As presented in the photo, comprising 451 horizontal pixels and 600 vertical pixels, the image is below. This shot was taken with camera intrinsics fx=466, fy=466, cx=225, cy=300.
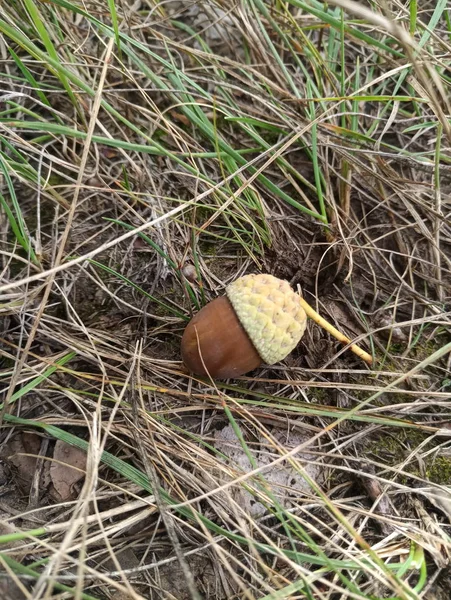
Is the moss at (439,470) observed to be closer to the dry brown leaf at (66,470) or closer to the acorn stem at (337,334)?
the acorn stem at (337,334)

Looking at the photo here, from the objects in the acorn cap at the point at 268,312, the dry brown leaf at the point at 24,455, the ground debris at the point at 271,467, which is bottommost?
the ground debris at the point at 271,467

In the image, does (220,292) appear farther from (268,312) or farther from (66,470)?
(66,470)

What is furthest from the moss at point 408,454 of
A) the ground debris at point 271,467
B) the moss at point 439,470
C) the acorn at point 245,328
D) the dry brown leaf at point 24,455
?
the dry brown leaf at point 24,455

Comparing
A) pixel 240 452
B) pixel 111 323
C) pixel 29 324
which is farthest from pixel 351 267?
pixel 29 324

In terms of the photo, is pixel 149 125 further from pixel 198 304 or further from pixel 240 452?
pixel 240 452

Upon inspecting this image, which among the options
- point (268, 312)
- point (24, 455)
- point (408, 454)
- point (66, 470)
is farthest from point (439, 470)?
point (24, 455)

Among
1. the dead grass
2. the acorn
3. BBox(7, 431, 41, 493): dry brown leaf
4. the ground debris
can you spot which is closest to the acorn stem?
the dead grass

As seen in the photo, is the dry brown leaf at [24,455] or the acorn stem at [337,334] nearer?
the dry brown leaf at [24,455]
